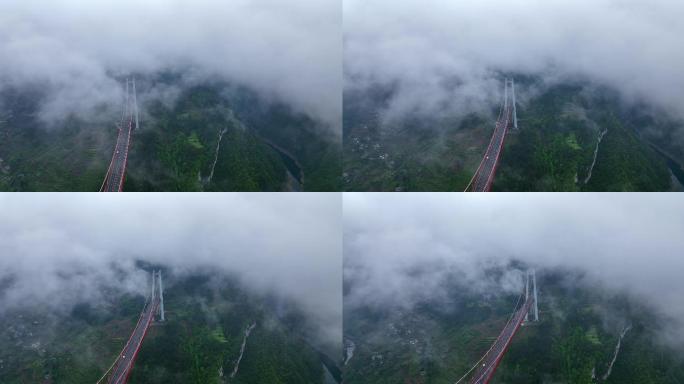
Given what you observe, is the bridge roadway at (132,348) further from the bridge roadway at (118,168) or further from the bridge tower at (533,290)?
the bridge tower at (533,290)

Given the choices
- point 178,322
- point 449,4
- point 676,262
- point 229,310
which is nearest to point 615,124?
point 676,262

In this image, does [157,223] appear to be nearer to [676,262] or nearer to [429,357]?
[429,357]

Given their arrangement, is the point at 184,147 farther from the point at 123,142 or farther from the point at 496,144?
the point at 496,144

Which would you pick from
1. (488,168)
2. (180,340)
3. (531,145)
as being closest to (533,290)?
(488,168)

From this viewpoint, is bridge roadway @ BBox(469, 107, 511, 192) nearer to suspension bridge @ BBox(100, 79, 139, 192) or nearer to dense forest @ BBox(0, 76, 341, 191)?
dense forest @ BBox(0, 76, 341, 191)

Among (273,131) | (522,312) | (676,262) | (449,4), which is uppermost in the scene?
(449,4)

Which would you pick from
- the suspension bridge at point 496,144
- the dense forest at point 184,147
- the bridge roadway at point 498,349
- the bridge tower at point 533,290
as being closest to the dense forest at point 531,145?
the suspension bridge at point 496,144

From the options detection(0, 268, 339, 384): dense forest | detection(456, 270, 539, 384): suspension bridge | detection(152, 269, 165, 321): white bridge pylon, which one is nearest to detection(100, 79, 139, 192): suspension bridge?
detection(152, 269, 165, 321): white bridge pylon
